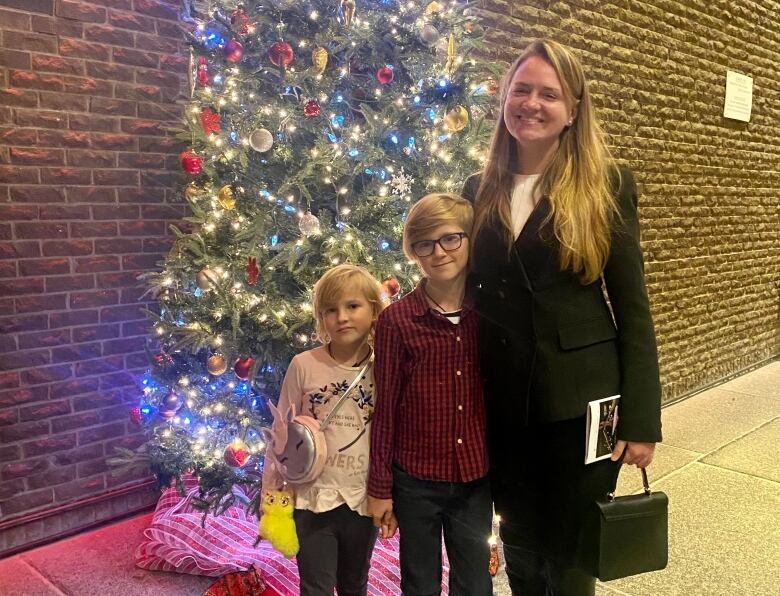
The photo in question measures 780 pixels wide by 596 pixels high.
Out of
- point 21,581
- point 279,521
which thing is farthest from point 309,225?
point 21,581

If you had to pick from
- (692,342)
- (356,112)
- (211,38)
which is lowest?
(692,342)

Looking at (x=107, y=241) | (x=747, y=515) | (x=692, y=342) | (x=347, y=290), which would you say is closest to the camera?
(x=347, y=290)

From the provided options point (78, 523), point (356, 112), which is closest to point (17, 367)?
point (78, 523)

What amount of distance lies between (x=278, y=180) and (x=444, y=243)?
1.16 m

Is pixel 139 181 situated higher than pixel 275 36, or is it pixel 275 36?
pixel 275 36

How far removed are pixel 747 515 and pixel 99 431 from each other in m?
3.30

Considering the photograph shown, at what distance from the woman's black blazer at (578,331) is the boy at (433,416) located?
0.48 ft

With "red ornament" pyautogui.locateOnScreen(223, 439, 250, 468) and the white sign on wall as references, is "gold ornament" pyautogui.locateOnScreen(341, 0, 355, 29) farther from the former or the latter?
the white sign on wall

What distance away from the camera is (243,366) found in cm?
265

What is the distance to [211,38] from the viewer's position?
2674mm

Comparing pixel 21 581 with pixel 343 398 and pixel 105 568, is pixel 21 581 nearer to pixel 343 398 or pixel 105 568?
pixel 105 568

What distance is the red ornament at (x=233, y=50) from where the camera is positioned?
2623 millimetres

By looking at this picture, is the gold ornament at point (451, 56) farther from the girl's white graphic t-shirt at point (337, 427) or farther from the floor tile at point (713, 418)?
the floor tile at point (713, 418)

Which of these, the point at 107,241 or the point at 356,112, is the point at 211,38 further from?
the point at 107,241
